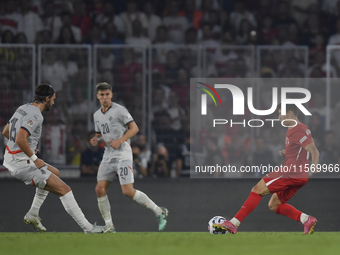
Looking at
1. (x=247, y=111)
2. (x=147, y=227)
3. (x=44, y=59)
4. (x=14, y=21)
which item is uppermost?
(x=14, y=21)

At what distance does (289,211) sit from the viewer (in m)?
7.23

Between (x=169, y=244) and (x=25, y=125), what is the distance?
6.69 ft

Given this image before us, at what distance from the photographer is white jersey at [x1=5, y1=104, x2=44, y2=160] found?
666cm

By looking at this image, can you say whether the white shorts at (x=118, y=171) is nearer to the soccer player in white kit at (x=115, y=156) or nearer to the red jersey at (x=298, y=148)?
the soccer player in white kit at (x=115, y=156)

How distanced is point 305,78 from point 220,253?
5343mm

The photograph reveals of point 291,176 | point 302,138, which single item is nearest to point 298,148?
point 302,138

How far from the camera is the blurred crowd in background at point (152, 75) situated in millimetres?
9117

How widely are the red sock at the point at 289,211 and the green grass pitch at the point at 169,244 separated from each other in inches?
11.6

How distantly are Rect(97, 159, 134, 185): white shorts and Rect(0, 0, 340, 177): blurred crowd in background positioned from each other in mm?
1446

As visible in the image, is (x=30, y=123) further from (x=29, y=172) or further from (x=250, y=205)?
(x=250, y=205)

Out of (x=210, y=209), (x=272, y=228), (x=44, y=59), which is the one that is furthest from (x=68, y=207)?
(x=44, y=59)

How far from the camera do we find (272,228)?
7930 mm

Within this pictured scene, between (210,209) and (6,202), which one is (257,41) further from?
(6,202)

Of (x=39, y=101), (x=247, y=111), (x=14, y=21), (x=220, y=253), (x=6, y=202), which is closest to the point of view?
(x=220, y=253)
